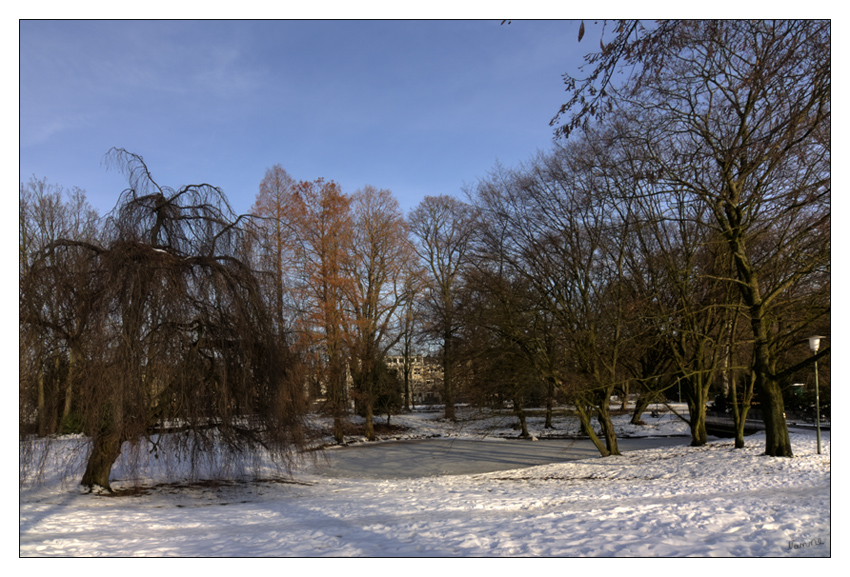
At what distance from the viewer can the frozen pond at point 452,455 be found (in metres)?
16.6

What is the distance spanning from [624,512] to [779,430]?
729 cm

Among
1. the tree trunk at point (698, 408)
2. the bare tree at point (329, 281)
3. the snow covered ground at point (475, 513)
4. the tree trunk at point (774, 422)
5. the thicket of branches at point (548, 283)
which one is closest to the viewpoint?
the snow covered ground at point (475, 513)

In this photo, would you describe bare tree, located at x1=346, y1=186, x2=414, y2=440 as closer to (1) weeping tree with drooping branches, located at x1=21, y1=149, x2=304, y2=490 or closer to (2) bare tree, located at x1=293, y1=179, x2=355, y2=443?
(2) bare tree, located at x1=293, y1=179, x2=355, y2=443

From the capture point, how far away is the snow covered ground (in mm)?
5324

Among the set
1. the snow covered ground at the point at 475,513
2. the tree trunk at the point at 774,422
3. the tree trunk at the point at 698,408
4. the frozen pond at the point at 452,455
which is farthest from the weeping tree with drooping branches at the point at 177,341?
the tree trunk at the point at 698,408

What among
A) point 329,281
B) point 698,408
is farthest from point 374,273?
point 698,408

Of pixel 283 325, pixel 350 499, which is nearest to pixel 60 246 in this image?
pixel 283 325

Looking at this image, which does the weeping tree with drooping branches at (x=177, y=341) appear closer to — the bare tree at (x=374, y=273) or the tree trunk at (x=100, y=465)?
the tree trunk at (x=100, y=465)

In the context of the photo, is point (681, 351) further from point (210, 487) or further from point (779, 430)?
point (210, 487)

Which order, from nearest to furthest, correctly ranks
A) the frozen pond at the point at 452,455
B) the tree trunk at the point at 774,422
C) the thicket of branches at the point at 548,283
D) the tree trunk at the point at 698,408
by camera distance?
the thicket of branches at the point at 548,283 → the tree trunk at the point at 774,422 → the frozen pond at the point at 452,455 → the tree trunk at the point at 698,408

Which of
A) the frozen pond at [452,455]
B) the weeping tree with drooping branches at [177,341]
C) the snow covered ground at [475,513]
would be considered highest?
the weeping tree with drooping branches at [177,341]

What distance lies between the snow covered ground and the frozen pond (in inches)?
85.3

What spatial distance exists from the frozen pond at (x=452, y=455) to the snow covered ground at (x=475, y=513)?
85.3 inches

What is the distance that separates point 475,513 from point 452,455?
12.7m
